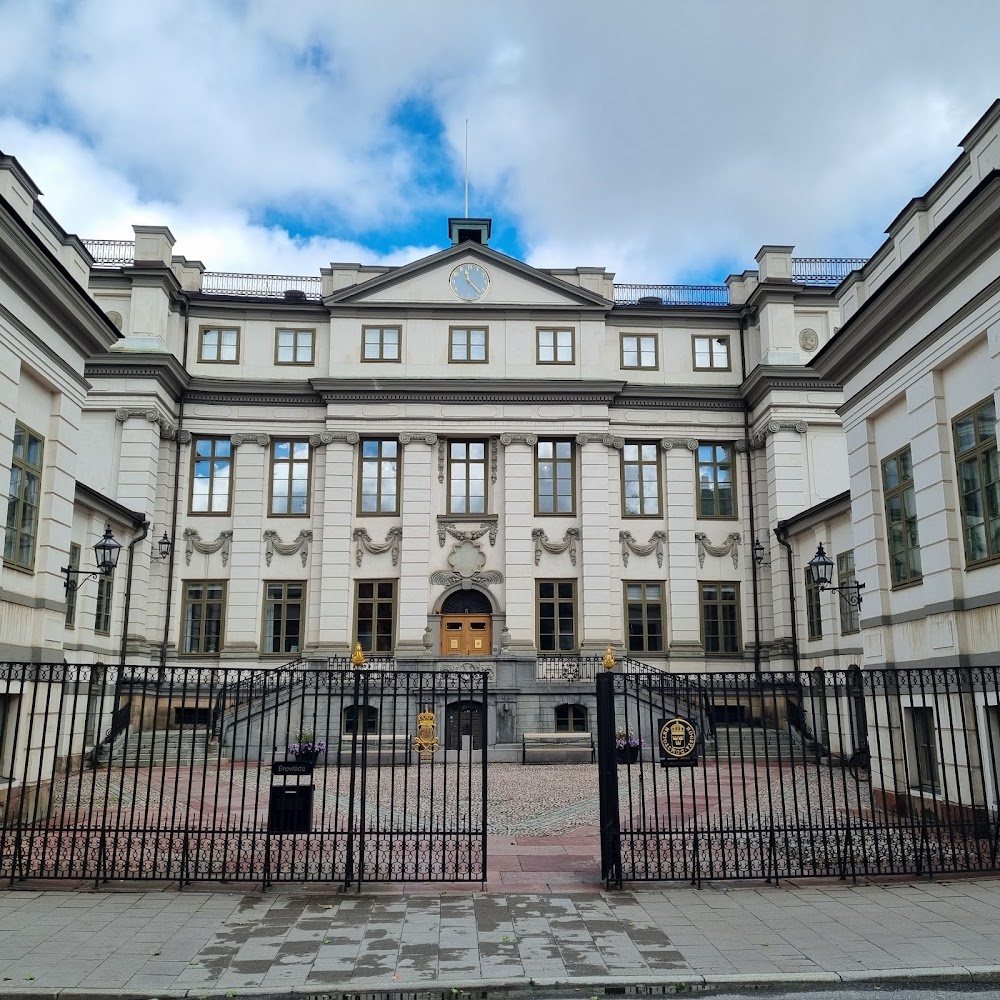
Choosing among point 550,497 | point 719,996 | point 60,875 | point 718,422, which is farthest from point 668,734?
point 718,422

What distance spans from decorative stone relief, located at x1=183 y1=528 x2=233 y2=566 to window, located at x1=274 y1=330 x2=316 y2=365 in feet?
22.1

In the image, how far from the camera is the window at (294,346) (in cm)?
3531

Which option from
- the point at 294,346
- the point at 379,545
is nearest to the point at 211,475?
the point at 294,346

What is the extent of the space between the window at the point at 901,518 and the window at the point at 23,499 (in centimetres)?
1509

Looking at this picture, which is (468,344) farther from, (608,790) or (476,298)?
(608,790)

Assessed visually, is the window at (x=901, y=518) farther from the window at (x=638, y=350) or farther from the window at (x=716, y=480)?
the window at (x=638, y=350)

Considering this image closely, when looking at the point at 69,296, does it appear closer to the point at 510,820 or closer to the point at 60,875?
the point at 60,875

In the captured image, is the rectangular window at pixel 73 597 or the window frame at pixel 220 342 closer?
the rectangular window at pixel 73 597

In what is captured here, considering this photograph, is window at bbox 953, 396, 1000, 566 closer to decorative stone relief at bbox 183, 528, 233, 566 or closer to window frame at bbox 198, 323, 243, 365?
decorative stone relief at bbox 183, 528, 233, 566

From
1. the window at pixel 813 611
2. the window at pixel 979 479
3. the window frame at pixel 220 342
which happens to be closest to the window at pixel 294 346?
the window frame at pixel 220 342

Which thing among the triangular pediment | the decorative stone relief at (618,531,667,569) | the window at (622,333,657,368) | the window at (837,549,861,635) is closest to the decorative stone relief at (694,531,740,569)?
the decorative stone relief at (618,531,667,569)

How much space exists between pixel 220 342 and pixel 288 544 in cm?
800

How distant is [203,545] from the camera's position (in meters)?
33.5

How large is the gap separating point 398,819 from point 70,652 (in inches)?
580
